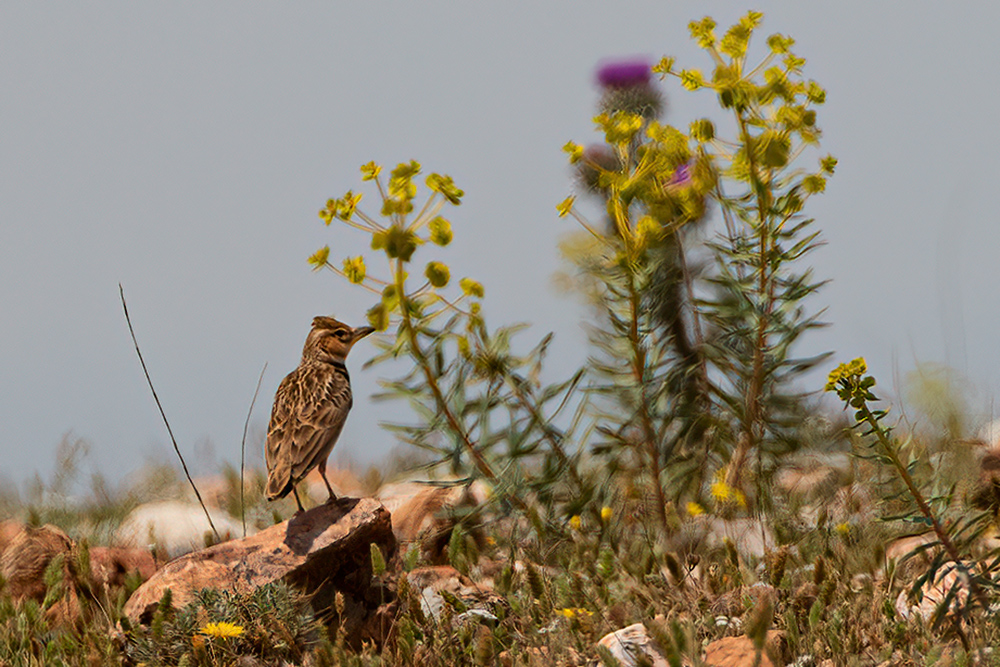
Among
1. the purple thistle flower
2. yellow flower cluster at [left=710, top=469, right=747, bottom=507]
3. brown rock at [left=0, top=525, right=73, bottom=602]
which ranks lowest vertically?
yellow flower cluster at [left=710, top=469, right=747, bottom=507]

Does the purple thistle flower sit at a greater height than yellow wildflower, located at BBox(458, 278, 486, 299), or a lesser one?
greater

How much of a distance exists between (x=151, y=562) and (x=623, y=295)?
2.74 metres

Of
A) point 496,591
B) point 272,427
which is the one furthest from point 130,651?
point 496,591

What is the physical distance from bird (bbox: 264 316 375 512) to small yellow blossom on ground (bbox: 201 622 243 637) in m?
0.48

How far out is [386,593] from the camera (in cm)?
411

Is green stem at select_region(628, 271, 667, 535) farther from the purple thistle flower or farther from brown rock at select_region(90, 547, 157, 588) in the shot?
brown rock at select_region(90, 547, 157, 588)

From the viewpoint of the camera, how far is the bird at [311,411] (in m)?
3.85

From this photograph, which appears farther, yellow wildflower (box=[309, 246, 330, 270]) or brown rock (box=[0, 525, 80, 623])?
brown rock (box=[0, 525, 80, 623])

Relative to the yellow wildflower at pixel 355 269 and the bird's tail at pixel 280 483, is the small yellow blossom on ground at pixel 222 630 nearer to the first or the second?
the bird's tail at pixel 280 483

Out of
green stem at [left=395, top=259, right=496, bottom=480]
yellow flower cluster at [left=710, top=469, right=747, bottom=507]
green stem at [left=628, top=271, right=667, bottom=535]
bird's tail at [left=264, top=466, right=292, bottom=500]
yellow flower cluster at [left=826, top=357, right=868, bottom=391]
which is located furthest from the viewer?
yellow flower cluster at [left=710, top=469, right=747, bottom=507]

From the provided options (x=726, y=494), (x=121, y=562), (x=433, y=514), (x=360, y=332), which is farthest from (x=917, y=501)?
(x=121, y=562)

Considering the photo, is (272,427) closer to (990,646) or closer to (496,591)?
(496,591)

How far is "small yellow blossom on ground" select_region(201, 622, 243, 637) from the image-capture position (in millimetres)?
3352

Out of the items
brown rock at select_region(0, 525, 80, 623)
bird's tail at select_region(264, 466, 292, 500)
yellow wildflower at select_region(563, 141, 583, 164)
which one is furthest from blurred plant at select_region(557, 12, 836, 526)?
brown rock at select_region(0, 525, 80, 623)
